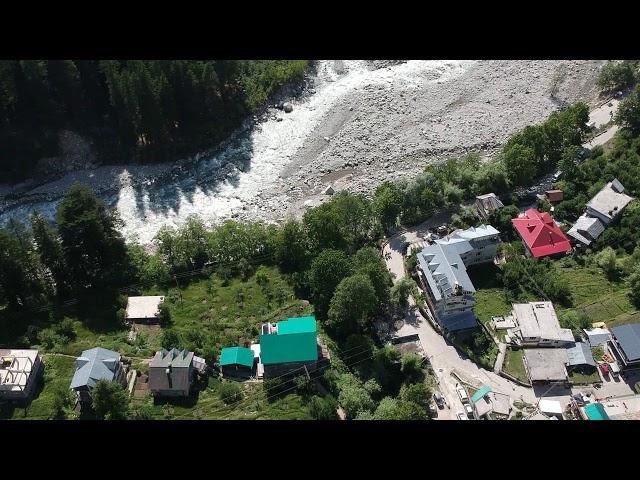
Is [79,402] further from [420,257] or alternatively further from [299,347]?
[420,257]

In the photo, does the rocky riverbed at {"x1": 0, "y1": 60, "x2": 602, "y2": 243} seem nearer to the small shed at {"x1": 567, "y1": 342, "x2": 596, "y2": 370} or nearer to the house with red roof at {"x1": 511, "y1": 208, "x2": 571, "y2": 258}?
the house with red roof at {"x1": 511, "y1": 208, "x2": 571, "y2": 258}

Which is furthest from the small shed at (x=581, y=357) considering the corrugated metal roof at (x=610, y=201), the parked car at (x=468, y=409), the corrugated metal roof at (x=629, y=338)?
the corrugated metal roof at (x=610, y=201)

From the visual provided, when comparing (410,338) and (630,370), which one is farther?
(410,338)

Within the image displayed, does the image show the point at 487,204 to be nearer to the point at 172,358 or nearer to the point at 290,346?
the point at 290,346

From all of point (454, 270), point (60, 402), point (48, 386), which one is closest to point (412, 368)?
point (454, 270)

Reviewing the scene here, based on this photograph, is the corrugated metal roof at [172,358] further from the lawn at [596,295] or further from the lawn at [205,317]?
the lawn at [596,295]
